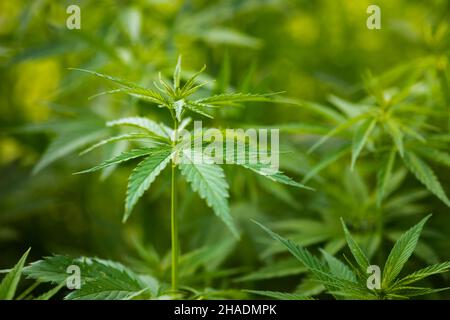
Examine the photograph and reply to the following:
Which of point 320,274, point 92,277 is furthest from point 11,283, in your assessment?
point 320,274

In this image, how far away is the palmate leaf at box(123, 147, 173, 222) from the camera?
77cm

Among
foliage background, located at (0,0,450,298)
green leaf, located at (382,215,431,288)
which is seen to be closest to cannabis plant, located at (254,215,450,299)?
green leaf, located at (382,215,431,288)

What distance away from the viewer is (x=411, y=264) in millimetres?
1415

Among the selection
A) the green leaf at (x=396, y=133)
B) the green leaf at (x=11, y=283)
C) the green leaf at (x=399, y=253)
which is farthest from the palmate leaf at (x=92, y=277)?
the green leaf at (x=396, y=133)

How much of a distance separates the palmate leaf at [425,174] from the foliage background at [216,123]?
128mm

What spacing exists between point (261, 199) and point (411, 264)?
20.0 inches

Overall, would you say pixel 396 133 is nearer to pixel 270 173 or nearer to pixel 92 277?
pixel 270 173

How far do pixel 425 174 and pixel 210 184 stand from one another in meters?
0.50

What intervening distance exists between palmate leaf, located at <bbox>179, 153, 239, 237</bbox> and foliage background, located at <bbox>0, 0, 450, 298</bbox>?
1.08 ft

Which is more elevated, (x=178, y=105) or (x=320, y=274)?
(x=178, y=105)

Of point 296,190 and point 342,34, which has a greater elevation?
point 342,34

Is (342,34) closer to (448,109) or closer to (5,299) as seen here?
(448,109)

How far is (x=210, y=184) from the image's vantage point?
0.79 meters
